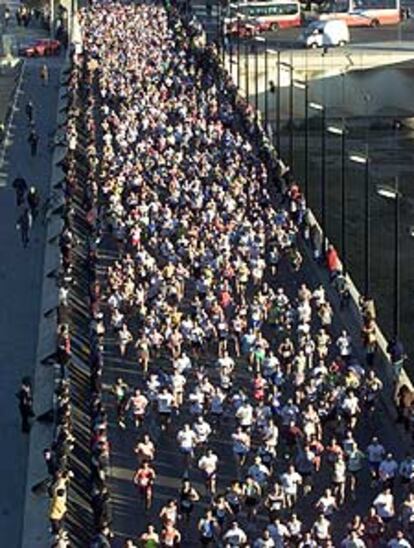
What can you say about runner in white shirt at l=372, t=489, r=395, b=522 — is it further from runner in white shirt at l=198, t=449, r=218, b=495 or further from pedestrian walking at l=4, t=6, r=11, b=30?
pedestrian walking at l=4, t=6, r=11, b=30

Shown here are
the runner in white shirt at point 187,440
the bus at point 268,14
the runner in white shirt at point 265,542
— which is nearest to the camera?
the runner in white shirt at point 265,542

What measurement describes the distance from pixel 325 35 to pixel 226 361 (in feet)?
199

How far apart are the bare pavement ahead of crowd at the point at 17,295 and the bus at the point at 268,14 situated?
2932 cm

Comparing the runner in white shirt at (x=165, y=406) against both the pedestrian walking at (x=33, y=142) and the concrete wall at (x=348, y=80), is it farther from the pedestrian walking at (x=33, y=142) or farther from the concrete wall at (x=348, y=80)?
the concrete wall at (x=348, y=80)

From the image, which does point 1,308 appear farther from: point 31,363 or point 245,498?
point 245,498

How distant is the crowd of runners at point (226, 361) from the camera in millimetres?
29281

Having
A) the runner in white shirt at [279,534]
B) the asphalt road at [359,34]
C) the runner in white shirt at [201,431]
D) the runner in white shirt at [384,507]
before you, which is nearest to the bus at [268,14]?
the asphalt road at [359,34]

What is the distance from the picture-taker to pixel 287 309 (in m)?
39.2

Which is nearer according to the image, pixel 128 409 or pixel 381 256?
pixel 128 409

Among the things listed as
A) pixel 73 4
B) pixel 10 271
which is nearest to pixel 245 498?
pixel 10 271

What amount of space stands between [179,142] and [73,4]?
115 feet

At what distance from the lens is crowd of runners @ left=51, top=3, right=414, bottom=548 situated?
2928 centimetres

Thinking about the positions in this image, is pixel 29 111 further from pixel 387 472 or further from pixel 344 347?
pixel 387 472

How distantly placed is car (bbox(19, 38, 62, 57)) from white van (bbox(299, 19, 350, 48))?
14388 millimetres
